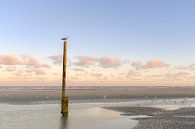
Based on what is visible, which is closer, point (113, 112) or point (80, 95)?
point (113, 112)

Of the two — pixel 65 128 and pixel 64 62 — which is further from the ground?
pixel 64 62

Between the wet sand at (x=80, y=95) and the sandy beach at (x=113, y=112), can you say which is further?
the wet sand at (x=80, y=95)

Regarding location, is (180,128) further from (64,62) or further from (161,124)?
(64,62)

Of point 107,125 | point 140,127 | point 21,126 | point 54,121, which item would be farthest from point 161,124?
point 21,126

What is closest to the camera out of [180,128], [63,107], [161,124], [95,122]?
[180,128]

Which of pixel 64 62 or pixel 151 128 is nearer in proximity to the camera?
pixel 151 128

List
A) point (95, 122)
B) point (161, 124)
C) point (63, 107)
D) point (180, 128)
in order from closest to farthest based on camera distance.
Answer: point (180, 128) → point (161, 124) → point (95, 122) → point (63, 107)

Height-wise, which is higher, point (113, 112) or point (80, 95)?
point (80, 95)

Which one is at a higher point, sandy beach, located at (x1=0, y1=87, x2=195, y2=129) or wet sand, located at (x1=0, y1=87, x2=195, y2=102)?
wet sand, located at (x1=0, y1=87, x2=195, y2=102)

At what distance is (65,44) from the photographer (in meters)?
34.4

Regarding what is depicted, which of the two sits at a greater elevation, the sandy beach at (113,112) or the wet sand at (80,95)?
the wet sand at (80,95)

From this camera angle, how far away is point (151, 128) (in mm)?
24078

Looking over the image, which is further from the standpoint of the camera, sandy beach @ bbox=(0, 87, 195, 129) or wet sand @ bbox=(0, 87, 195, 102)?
wet sand @ bbox=(0, 87, 195, 102)

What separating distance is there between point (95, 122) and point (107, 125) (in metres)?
2.06
